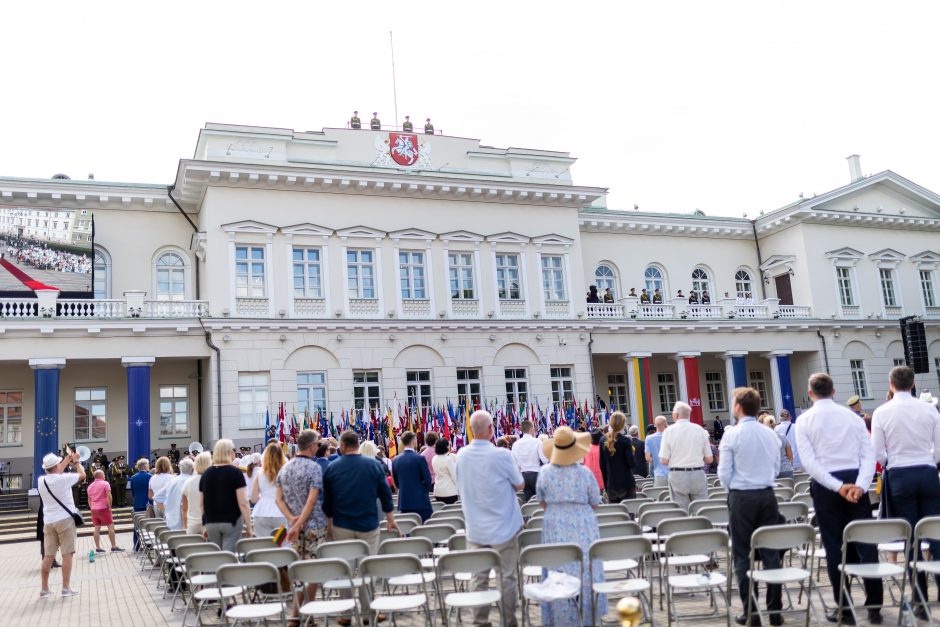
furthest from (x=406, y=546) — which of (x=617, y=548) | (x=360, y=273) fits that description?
(x=360, y=273)

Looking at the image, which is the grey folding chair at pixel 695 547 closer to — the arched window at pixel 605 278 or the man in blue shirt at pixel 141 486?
the man in blue shirt at pixel 141 486

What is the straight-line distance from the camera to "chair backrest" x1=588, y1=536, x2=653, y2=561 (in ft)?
21.5

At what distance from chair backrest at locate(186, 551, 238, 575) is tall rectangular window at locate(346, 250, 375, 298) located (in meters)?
18.9

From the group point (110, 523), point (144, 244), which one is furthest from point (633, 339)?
point (110, 523)

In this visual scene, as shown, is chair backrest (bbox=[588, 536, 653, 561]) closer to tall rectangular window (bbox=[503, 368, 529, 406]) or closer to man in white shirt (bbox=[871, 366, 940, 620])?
man in white shirt (bbox=[871, 366, 940, 620])

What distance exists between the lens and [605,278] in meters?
33.1

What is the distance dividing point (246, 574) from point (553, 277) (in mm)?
23230

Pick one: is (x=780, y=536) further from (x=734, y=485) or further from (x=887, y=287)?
(x=887, y=287)

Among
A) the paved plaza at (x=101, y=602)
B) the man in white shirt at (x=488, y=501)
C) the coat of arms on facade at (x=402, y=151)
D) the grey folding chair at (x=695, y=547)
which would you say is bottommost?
the paved plaza at (x=101, y=602)

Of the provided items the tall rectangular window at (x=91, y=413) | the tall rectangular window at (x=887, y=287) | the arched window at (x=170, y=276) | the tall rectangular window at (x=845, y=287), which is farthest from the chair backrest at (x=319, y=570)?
the tall rectangular window at (x=887, y=287)

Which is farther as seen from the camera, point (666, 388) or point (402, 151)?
point (666, 388)

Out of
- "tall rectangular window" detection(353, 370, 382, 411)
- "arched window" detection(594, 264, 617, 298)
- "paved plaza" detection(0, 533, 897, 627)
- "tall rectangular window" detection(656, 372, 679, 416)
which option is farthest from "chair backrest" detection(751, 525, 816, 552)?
"tall rectangular window" detection(656, 372, 679, 416)

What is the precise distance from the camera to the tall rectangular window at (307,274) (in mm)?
25688

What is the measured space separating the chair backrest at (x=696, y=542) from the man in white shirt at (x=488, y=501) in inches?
53.7
